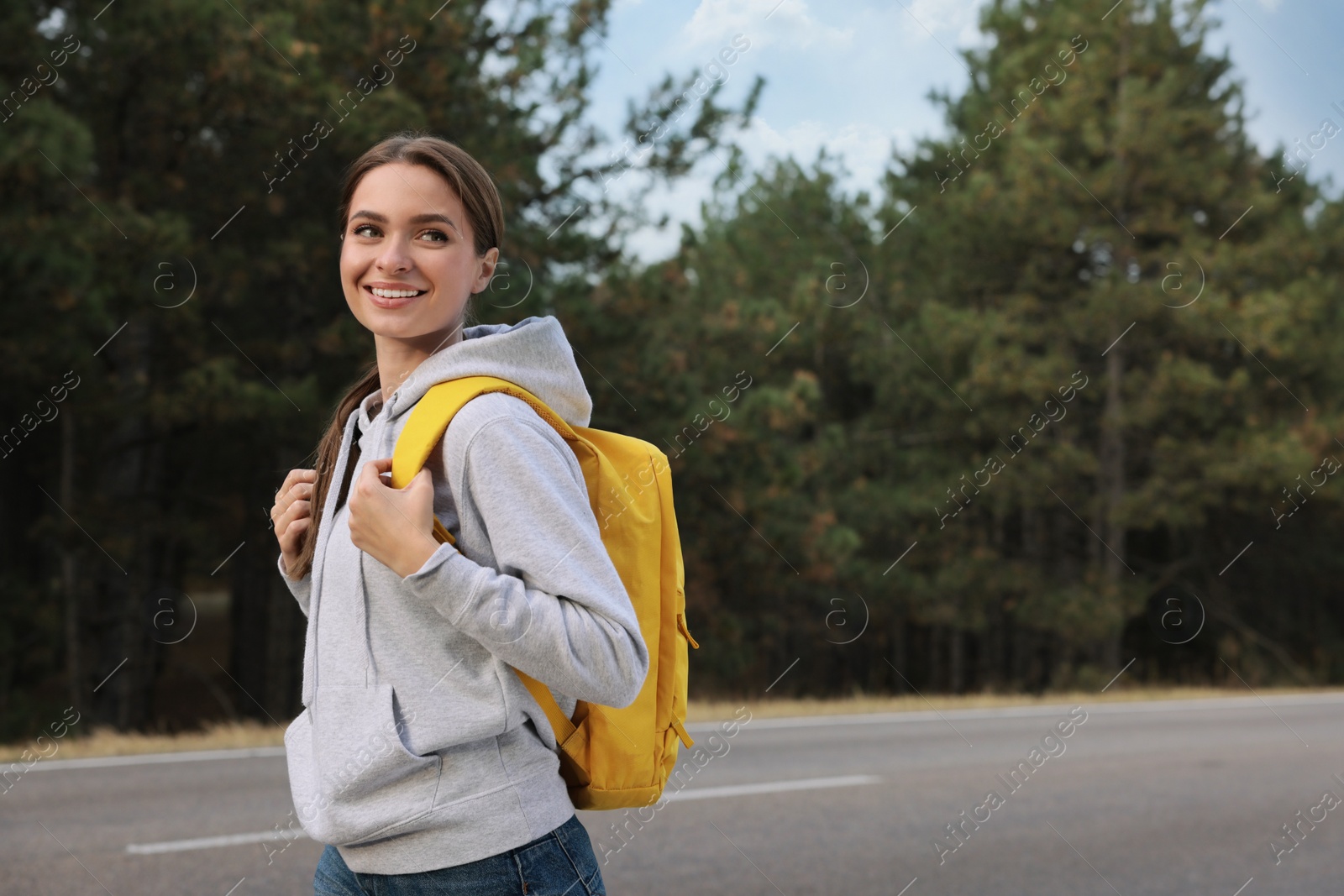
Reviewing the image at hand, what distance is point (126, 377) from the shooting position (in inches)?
522

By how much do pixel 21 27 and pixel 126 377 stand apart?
3.86 meters

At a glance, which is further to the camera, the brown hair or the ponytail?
the ponytail

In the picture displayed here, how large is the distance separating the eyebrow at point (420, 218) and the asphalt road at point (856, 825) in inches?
158

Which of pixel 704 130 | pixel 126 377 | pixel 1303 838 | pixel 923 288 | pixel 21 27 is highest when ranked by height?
pixel 21 27

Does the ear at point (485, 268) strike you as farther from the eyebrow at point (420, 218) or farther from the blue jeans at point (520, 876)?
the blue jeans at point (520, 876)

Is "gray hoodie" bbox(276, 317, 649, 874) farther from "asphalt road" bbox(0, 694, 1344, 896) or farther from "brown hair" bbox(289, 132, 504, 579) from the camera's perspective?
"asphalt road" bbox(0, 694, 1344, 896)

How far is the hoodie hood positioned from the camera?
1590 millimetres

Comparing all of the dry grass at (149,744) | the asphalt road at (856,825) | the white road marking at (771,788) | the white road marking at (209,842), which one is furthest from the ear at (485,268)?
the dry grass at (149,744)

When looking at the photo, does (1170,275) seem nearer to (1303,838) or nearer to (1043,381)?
(1043,381)

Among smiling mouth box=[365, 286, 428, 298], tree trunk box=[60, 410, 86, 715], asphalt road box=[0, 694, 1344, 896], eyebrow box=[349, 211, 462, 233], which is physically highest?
tree trunk box=[60, 410, 86, 715]

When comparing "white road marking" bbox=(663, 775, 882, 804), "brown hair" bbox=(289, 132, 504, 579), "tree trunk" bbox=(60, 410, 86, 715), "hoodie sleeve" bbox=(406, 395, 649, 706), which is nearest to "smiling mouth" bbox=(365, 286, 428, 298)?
"brown hair" bbox=(289, 132, 504, 579)

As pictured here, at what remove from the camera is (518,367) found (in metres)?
1.60

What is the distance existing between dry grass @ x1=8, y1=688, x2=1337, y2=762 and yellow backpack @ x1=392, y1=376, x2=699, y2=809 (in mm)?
6710

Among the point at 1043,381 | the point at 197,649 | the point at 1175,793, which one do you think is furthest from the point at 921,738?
the point at 197,649
